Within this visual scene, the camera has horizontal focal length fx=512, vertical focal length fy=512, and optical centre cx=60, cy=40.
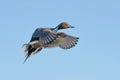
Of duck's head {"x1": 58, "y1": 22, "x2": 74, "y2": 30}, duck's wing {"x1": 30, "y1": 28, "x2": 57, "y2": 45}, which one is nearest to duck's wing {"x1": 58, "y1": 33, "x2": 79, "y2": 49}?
duck's head {"x1": 58, "y1": 22, "x2": 74, "y2": 30}

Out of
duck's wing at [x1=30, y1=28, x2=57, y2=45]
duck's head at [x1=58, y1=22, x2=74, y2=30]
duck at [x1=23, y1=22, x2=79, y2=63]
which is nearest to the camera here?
duck's wing at [x1=30, y1=28, x2=57, y2=45]

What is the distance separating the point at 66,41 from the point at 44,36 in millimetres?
1505

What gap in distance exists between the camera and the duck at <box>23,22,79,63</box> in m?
12.5

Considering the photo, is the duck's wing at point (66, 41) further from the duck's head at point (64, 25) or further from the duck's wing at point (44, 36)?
the duck's wing at point (44, 36)

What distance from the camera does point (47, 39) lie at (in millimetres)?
12312

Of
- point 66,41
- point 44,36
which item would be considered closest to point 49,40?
point 44,36

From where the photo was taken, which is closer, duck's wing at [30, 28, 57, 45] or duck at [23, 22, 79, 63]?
duck's wing at [30, 28, 57, 45]

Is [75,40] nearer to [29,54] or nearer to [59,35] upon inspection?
[59,35]

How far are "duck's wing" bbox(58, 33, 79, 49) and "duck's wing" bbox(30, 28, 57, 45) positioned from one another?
31.2 inches

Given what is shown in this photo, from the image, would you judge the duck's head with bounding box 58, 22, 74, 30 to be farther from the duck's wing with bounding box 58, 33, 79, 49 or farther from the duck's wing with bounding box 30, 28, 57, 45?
the duck's wing with bounding box 30, 28, 57, 45

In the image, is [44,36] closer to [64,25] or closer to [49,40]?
[49,40]

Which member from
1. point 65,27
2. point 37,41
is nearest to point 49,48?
point 37,41

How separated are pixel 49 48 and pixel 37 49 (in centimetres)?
62

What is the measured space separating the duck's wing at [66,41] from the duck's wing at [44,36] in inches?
31.2
